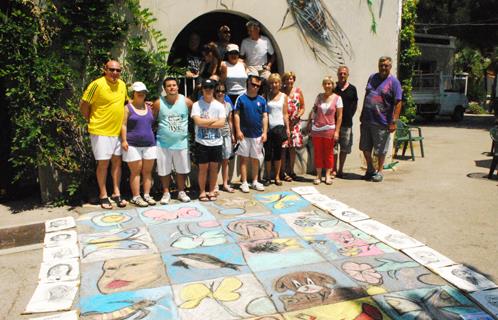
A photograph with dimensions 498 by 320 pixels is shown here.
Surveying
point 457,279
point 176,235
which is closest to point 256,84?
point 176,235

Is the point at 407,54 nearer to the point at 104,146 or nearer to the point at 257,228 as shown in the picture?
the point at 257,228

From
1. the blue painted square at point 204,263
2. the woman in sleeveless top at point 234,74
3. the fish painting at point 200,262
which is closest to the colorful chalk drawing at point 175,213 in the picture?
the blue painted square at point 204,263

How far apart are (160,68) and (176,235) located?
2.56 meters

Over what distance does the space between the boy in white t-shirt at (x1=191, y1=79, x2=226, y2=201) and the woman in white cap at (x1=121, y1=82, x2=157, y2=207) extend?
59cm

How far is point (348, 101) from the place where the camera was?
7113 millimetres

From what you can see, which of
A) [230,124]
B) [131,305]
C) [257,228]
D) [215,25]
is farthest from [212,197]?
[215,25]

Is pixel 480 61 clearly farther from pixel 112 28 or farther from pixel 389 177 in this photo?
pixel 112 28

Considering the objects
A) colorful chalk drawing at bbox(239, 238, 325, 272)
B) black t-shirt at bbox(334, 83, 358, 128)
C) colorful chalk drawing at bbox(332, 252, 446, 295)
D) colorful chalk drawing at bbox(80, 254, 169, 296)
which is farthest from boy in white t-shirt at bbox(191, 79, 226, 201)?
colorful chalk drawing at bbox(332, 252, 446, 295)

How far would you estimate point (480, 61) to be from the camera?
32188mm

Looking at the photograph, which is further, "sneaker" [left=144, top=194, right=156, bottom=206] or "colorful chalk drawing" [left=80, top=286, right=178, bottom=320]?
"sneaker" [left=144, top=194, right=156, bottom=206]

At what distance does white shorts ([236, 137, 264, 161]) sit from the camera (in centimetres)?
639

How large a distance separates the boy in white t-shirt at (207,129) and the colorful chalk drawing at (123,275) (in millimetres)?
1880

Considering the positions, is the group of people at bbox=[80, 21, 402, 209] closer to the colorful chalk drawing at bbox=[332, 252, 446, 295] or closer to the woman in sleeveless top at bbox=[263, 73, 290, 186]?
the woman in sleeveless top at bbox=[263, 73, 290, 186]

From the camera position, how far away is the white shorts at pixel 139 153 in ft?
18.3
